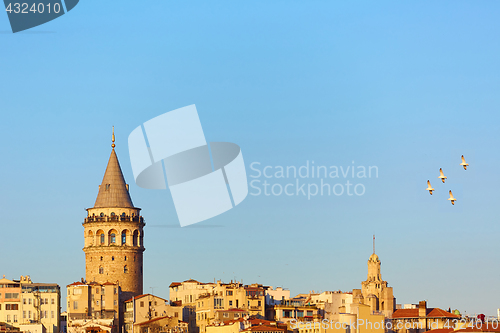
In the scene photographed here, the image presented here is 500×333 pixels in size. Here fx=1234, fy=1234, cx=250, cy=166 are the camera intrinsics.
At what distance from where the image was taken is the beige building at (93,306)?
128m

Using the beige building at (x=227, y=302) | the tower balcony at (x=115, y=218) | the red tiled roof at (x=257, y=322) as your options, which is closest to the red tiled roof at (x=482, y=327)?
the red tiled roof at (x=257, y=322)

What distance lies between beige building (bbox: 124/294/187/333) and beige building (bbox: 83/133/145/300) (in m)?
4.43

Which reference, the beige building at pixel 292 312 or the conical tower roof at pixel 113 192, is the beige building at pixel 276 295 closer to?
the beige building at pixel 292 312

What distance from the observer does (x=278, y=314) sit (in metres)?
127

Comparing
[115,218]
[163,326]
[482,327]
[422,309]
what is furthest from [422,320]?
[115,218]

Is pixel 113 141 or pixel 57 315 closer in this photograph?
pixel 57 315

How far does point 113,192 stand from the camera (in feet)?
460

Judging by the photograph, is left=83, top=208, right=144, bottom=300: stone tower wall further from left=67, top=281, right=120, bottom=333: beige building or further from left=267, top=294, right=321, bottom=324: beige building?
left=267, top=294, right=321, bottom=324: beige building

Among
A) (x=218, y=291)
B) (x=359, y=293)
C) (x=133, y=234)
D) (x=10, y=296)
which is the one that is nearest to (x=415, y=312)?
(x=359, y=293)

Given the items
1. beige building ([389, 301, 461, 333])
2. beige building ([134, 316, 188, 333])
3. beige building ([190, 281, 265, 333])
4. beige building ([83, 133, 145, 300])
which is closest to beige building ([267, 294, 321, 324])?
beige building ([190, 281, 265, 333])

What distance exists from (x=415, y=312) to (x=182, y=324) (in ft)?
86.7

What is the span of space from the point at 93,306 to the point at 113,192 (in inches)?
600

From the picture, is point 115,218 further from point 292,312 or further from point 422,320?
point 422,320

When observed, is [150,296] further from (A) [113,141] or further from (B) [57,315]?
(A) [113,141]
